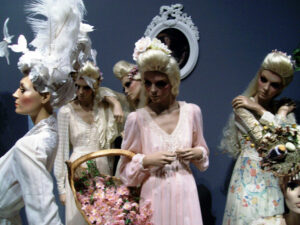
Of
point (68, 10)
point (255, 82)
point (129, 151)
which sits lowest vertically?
point (129, 151)

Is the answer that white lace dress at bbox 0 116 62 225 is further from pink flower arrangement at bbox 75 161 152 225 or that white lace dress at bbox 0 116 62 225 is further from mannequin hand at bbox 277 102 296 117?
mannequin hand at bbox 277 102 296 117

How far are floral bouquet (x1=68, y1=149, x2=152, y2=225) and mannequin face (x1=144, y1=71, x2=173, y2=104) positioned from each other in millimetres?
395

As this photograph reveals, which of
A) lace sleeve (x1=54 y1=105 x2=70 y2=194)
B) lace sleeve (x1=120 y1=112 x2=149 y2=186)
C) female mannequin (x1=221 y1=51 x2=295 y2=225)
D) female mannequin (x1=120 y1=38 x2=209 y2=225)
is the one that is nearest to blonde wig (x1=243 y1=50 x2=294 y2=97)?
female mannequin (x1=221 y1=51 x2=295 y2=225)

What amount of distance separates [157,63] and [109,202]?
89cm

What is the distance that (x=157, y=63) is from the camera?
2191mm

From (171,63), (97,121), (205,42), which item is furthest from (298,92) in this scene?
(97,121)

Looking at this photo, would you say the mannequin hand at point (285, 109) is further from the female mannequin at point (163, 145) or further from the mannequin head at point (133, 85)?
the mannequin head at point (133, 85)

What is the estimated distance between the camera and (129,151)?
2.15 m

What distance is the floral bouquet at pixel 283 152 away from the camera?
166 cm

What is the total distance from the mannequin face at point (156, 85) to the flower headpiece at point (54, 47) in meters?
0.59

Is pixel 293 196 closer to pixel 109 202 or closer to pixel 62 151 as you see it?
pixel 109 202

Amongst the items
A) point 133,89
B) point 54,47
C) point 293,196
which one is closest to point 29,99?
point 54,47

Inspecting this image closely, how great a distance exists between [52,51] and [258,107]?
5.06 feet

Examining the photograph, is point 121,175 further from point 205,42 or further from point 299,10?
point 299,10
